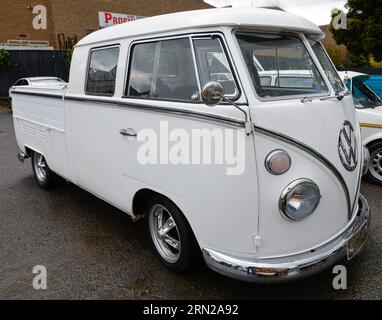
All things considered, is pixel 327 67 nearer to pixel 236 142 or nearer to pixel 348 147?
pixel 348 147

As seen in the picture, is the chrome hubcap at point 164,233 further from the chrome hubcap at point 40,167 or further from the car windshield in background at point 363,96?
the car windshield in background at point 363,96

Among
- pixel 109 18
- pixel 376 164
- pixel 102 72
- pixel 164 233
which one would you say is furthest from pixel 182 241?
pixel 109 18

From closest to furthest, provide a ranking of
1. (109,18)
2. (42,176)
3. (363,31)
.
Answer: (42,176), (363,31), (109,18)

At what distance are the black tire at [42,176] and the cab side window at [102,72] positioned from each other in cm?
190

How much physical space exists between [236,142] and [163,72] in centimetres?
92

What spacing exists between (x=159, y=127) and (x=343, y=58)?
26593mm

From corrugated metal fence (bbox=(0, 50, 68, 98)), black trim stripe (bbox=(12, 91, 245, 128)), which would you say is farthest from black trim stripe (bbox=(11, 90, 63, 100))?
corrugated metal fence (bbox=(0, 50, 68, 98))

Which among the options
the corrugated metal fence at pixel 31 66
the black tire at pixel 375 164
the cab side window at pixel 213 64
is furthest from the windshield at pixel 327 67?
the corrugated metal fence at pixel 31 66

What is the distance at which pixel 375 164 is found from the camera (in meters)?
5.25

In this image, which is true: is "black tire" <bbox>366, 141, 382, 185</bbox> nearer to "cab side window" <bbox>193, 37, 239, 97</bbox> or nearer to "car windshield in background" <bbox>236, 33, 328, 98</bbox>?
"car windshield in background" <bbox>236, 33, 328, 98</bbox>

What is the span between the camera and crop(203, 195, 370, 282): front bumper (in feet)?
7.82
